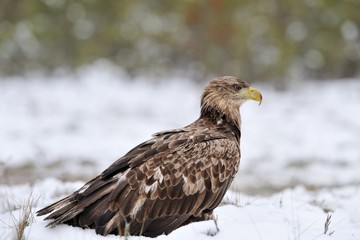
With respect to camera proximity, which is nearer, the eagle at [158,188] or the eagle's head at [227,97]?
the eagle at [158,188]

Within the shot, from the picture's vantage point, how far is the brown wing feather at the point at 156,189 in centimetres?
457

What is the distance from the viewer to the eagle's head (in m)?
5.99

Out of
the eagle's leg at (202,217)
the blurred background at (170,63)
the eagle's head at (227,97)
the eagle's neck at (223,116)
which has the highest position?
the blurred background at (170,63)

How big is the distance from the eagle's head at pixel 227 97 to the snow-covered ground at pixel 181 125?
0.88 metres

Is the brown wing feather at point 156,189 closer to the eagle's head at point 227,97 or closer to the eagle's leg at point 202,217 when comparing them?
the eagle's leg at point 202,217

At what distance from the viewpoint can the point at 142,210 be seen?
15.2ft

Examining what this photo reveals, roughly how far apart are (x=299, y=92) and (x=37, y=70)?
436 inches

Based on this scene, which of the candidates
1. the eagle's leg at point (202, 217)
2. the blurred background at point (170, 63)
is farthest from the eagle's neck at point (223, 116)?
the blurred background at point (170, 63)

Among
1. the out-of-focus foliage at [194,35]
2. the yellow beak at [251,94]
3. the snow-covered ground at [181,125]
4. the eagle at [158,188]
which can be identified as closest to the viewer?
the eagle at [158,188]

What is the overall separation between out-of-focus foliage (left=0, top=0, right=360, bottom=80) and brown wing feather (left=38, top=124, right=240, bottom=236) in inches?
766

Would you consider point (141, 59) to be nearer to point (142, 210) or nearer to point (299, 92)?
point (299, 92)

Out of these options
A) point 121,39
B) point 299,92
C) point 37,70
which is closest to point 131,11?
point 121,39

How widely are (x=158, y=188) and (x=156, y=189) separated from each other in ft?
0.06

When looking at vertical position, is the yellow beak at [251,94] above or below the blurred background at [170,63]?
below
